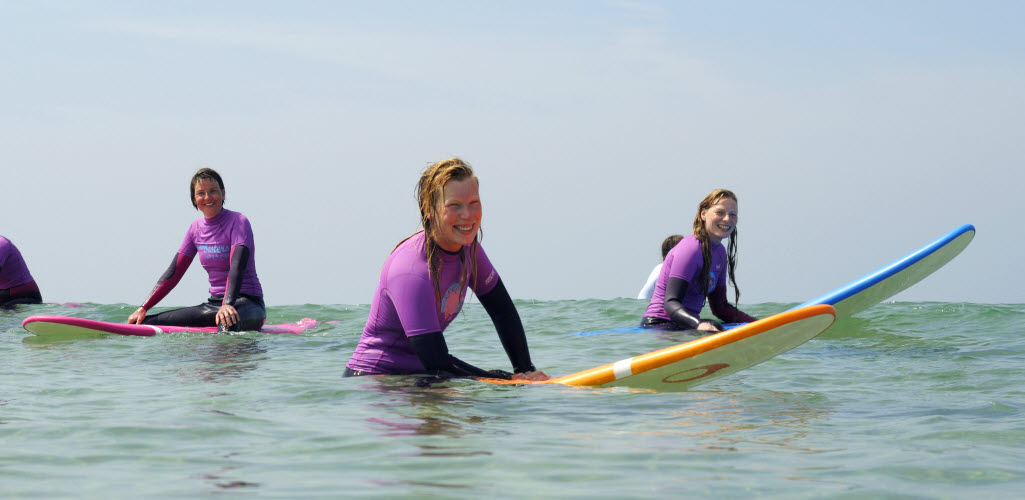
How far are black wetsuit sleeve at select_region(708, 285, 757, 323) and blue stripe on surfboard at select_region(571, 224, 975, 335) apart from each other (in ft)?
0.30

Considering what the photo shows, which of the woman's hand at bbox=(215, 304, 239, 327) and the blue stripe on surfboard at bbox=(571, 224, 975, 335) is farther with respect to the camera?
the blue stripe on surfboard at bbox=(571, 224, 975, 335)

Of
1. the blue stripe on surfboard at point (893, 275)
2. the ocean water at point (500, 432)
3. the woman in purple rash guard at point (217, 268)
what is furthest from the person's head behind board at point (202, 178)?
the blue stripe on surfboard at point (893, 275)

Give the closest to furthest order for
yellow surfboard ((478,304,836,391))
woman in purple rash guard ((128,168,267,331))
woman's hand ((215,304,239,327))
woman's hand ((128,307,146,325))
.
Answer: yellow surfboard ((478,304,836,391)) → woman's hand ((215,304,239,327)) → woman in purple rash guard ((128,168,267,331)) → woman's hand ((128,307,146,325))

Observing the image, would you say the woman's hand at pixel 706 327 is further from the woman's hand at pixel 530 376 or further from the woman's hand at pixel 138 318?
the woman's hand at pixel 138 318

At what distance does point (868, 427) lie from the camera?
4090 millimetres

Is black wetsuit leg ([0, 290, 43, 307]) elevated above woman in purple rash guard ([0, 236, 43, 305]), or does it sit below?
→ below

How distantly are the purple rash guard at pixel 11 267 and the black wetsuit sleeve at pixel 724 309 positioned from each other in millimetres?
8566

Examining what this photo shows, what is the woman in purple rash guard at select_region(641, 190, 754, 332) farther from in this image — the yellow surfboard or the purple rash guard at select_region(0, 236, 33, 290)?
the purple rash guard at select_region(0, 236, 33, 290)

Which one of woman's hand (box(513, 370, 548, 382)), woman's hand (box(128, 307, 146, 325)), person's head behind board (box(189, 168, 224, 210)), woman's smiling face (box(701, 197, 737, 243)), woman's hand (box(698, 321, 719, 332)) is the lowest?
woman's hand (box(513, 370, 548, 382))

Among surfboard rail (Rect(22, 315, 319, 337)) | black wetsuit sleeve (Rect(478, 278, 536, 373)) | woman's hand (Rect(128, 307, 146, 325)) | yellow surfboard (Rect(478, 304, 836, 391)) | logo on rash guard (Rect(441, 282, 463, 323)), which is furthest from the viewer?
woman's hand (Rect(128, 307, 146, 325))

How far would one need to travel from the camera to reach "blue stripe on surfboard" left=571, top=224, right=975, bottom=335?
28.2 feet

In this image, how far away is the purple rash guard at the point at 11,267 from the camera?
11453 mm

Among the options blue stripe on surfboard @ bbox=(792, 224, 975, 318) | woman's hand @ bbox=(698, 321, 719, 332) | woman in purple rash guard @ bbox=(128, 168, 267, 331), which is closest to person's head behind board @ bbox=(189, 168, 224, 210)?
woman in purple rash guard @ bbox=(128, 168, 267, 331)

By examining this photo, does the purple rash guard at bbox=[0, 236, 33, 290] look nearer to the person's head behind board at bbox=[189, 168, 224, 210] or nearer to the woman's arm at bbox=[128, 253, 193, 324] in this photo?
the woman's arm at bbox=[128, 253, 193, 324]
